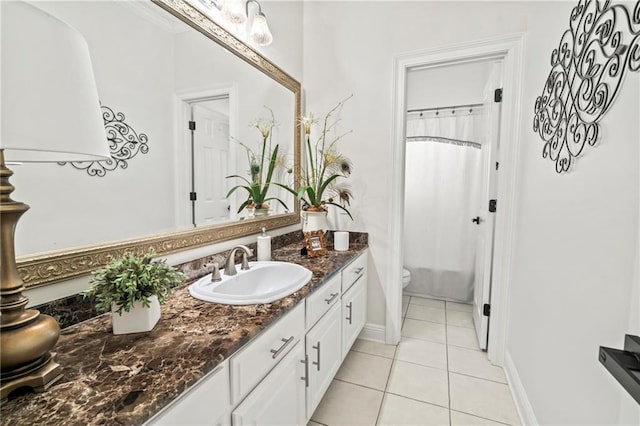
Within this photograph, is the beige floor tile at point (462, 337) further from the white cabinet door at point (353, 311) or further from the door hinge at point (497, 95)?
the door hinge at point (497, 95)

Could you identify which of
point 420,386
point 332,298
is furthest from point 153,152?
point 420,386

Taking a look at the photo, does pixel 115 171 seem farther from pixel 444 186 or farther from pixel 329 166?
pixel 444 186

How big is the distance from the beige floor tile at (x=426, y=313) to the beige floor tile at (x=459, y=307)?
0.44 feet

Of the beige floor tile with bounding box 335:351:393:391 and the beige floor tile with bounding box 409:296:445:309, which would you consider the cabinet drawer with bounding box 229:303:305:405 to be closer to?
the beige floor tile with bounding box 335:351:393:391

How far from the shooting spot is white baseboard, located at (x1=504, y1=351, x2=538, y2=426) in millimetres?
1480

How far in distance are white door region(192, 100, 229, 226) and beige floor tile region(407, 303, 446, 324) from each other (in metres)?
2.13

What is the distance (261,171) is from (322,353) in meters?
1.17

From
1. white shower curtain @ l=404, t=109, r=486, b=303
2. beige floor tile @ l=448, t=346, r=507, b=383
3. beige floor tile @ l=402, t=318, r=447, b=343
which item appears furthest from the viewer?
white shower curtain @ l=404, t=109, r=486, b=303

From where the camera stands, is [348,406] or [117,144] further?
[348,406]

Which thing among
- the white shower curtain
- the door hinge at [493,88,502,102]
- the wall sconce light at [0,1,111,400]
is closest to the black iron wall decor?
the door hinge at [493,88,502,102]

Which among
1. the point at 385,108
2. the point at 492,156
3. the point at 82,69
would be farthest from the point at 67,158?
the point at 492,156

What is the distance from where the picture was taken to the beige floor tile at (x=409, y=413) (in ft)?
5.12

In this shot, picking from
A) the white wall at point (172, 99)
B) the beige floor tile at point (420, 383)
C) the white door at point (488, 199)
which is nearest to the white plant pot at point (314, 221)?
the white wall at point (172, 99)

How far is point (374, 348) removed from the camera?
228cm
